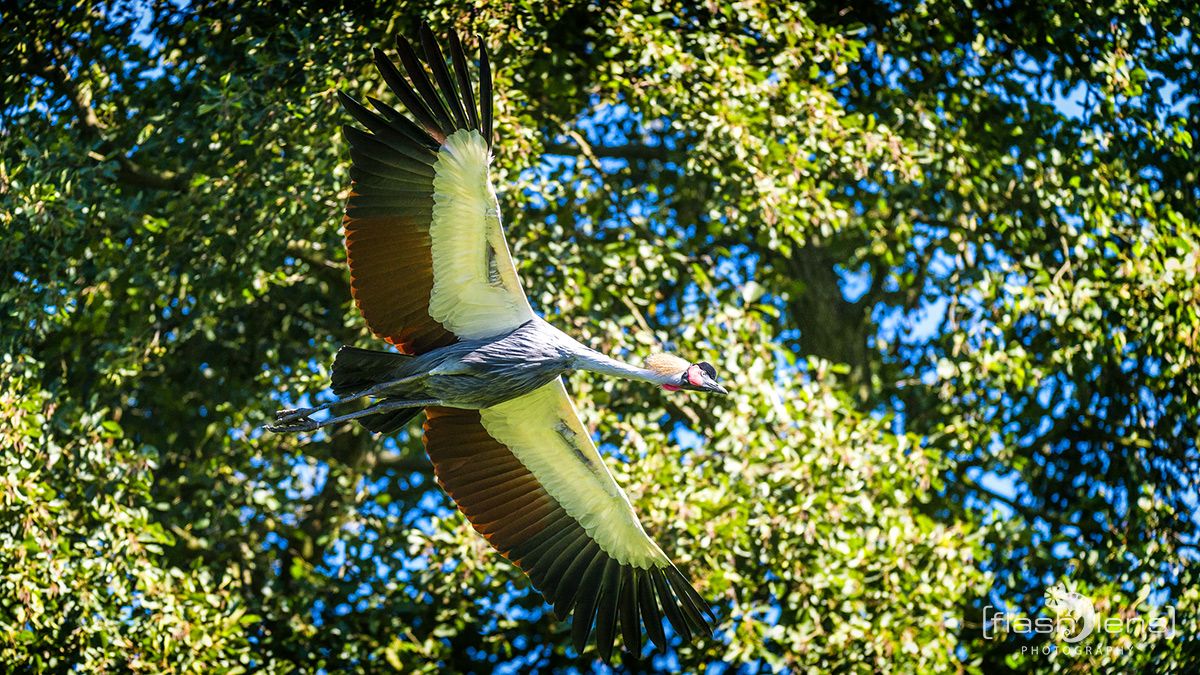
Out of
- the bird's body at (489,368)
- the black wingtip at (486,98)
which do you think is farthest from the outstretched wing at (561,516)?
the black wingtip at (486,98)

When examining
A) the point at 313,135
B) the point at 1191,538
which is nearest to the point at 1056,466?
the point at 1191,538

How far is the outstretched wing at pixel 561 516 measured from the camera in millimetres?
6785

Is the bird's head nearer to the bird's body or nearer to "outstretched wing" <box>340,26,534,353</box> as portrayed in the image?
the bird's body

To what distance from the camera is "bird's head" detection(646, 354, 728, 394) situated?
621 centimetres

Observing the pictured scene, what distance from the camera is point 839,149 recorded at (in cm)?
841

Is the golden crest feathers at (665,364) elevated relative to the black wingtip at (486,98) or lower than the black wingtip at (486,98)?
lower

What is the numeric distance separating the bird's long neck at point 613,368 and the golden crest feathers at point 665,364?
0.11ft

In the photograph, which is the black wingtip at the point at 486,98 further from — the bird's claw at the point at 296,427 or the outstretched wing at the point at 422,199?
the bird's claw at the point at 296,427

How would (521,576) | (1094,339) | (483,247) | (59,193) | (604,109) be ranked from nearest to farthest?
(483,247)
(59,193)
(521,576)
(1094,339)
(604,109)

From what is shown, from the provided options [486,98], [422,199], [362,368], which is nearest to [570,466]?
[362,368]

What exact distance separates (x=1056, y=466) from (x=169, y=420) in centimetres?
572

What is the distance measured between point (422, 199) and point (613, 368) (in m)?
1.05

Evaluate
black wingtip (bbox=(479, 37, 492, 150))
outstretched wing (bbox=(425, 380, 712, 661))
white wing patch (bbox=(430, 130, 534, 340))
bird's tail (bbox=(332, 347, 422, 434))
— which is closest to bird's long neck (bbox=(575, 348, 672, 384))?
white wing patch (bbox=(430, 130, 534, 340))

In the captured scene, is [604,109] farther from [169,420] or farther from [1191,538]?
[1191,538]
